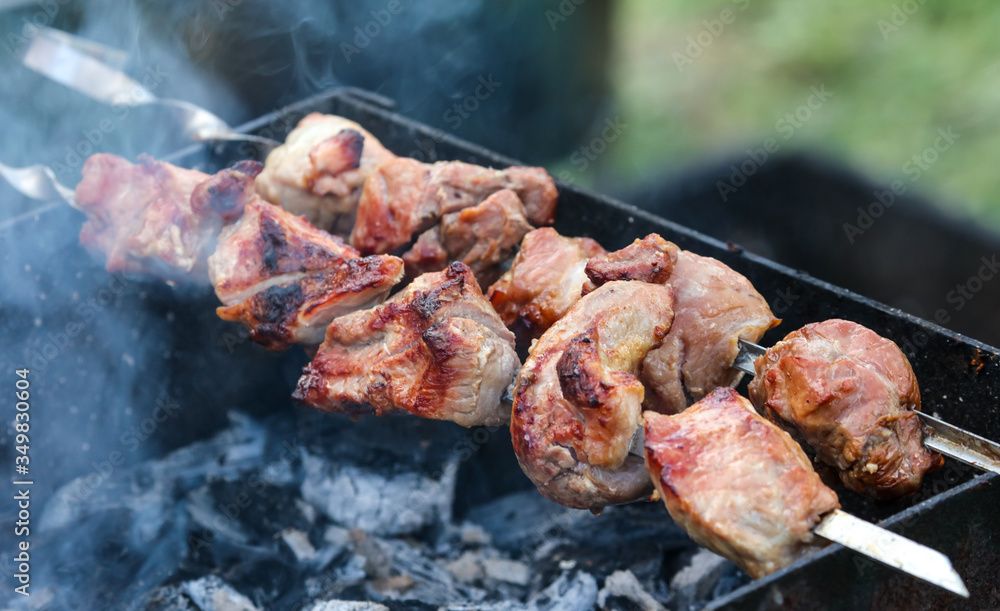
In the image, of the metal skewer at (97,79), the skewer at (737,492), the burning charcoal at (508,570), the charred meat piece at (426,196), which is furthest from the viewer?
the metal skewer at (97,79)

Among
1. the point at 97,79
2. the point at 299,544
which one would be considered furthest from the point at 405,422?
the point at 97,79

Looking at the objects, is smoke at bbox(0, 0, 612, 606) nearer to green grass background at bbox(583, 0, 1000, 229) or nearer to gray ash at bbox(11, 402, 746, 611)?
gray ash at bbox(11, 402, 746, 611)

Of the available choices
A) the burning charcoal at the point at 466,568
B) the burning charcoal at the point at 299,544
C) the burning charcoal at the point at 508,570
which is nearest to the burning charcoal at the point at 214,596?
the burning charcoal at the point at 299,544

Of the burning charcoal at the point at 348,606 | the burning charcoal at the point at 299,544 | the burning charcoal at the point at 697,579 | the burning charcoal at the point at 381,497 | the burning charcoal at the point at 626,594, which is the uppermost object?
the burning charcoal at the point at 697,579

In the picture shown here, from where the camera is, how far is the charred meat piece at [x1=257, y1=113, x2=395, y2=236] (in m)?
2.86

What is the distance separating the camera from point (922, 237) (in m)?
3.85

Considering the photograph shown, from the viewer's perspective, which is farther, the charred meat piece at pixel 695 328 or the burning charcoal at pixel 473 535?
the burning charcoal at pixel 473 535

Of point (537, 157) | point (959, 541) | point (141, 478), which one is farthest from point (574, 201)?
point (537, 157)

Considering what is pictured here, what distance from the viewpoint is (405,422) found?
3508 millimetres

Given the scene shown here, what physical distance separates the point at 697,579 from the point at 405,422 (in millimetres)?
1491

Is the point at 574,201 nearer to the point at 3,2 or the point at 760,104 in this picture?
the point at 3,2

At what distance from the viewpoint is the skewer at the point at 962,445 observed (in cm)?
166

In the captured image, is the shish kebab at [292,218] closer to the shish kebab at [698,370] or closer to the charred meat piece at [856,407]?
the shish kebab at [698,370]

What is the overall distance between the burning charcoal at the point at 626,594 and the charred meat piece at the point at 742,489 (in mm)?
1171
